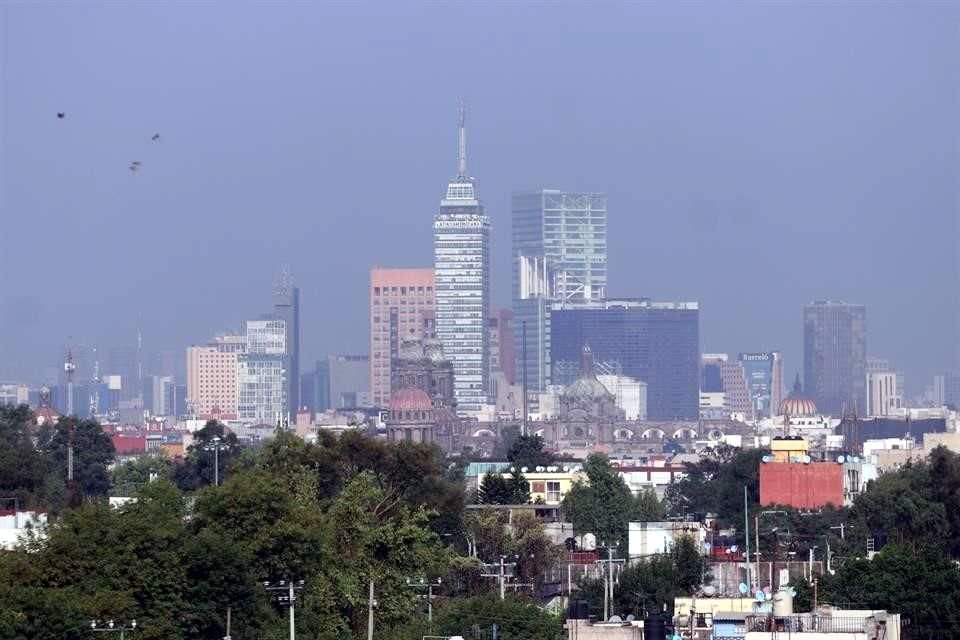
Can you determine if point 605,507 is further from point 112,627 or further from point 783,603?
point 112,627

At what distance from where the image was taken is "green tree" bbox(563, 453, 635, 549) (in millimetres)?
84188

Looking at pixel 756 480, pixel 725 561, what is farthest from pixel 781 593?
pixel 756 480

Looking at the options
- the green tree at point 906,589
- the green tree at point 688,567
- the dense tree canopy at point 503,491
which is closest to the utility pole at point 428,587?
the green tree at point 688,567

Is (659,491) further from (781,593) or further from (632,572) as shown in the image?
(781,593)

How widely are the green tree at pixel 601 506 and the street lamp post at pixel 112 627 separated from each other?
3917 cm

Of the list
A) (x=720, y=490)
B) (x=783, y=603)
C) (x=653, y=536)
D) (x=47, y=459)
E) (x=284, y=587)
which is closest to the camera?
(x=783, y=603)

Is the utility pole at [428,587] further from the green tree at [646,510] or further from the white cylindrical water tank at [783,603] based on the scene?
the green tree at [646,510]

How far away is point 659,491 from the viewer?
4909 inches

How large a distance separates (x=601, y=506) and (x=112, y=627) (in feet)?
165

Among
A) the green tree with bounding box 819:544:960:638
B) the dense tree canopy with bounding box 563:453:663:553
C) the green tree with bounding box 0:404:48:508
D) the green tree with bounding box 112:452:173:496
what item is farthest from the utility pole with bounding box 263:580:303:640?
the green tree with bounding box 112:452:173:496

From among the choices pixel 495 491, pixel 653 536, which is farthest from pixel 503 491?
pixel 653 536

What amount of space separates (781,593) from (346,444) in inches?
976

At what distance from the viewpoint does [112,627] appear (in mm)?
39438

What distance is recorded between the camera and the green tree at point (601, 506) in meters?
84.2
